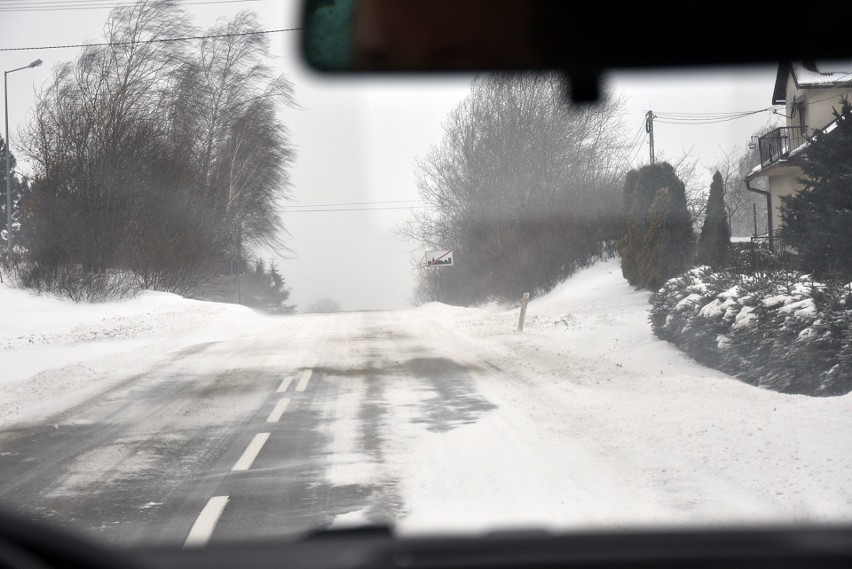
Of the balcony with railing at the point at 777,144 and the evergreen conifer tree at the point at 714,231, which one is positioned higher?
the balcony with railing at the point at 777,144

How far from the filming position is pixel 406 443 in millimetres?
8289

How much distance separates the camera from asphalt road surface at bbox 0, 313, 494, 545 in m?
5.95

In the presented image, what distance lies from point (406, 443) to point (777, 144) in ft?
78.8

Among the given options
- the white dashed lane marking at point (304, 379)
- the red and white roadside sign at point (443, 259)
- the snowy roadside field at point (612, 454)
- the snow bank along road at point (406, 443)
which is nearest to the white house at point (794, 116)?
the red and white roadside sign at point (443, 259)

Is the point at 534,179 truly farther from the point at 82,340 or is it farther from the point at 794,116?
the point at 82,340

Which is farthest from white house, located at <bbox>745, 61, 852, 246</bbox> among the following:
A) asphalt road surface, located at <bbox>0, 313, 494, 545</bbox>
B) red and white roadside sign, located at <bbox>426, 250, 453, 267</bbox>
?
asphalt road surface, located at <bbox>0, 313, 494, 545</bbox>

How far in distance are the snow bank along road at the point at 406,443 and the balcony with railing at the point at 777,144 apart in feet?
47.7

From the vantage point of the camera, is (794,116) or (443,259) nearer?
(794,116)

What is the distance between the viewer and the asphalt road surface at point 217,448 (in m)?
5.95

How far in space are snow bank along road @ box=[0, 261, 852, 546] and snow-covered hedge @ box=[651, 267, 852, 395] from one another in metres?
0.56

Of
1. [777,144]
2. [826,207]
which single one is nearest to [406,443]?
[826,207]

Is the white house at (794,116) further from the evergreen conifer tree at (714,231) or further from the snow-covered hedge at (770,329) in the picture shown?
the snow-covered hedge at (770,329)

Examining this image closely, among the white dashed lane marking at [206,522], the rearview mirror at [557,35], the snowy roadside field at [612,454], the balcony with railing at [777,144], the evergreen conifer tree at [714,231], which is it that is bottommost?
the snowy roadside field at [612,454]

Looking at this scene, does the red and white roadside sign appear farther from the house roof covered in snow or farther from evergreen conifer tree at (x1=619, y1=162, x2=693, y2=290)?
the house roof covered in snow
